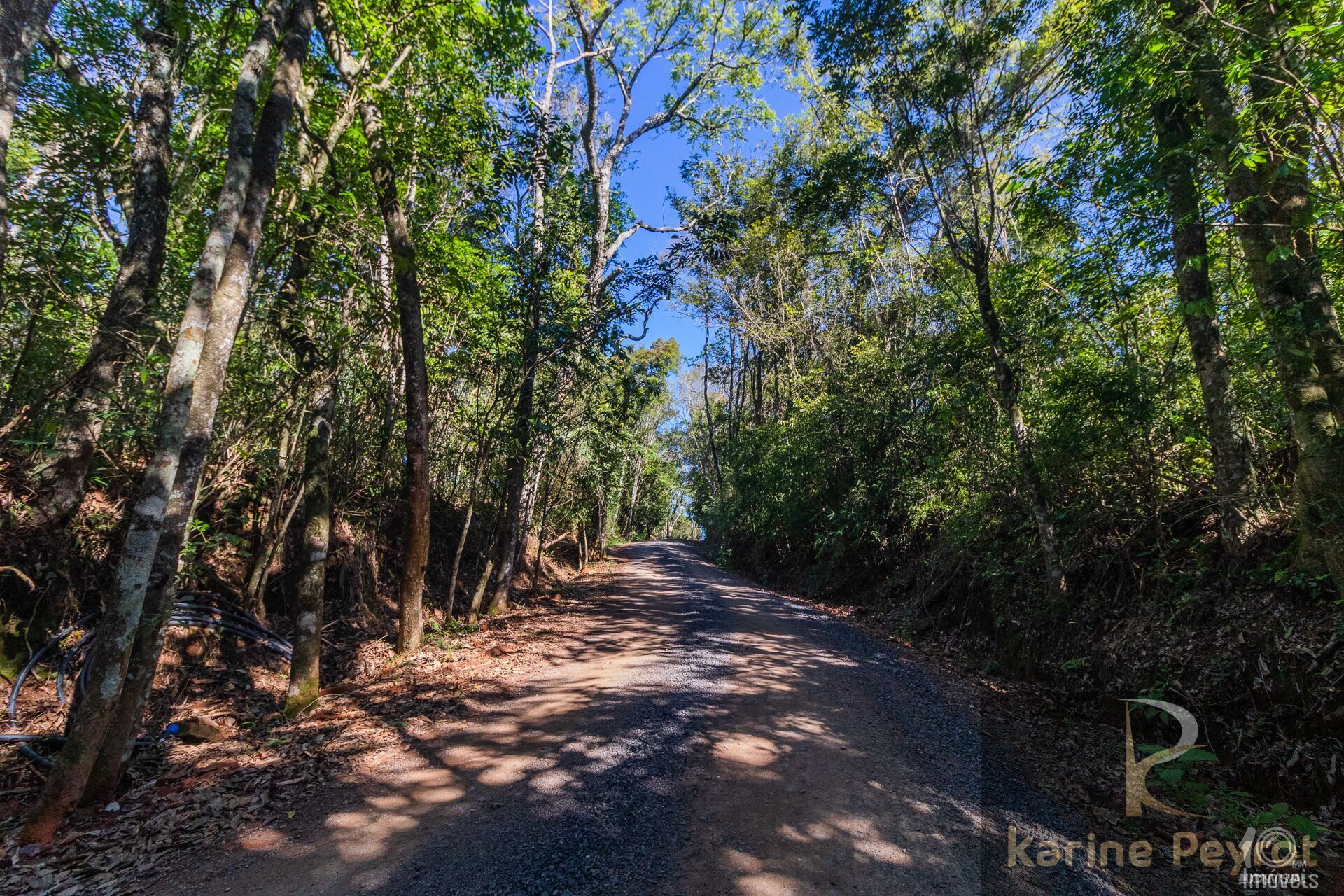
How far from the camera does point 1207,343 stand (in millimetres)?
5586

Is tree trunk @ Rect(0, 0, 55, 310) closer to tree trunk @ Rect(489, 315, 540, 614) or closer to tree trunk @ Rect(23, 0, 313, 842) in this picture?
tree trunk @ Rect(23, 0, 313, 842)

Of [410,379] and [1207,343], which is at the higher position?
[1207,343]

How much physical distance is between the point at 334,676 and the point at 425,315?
5551mm

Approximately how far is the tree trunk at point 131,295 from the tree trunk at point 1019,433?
10.5 m

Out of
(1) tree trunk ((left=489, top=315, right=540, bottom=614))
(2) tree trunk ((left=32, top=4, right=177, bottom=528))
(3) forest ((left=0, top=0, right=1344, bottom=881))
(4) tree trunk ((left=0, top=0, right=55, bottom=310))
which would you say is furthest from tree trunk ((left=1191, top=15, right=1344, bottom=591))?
(2) tree trunk ((left=32, top=4, right=177, bottom=528))

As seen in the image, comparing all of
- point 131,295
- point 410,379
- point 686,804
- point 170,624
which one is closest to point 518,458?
point 410,379

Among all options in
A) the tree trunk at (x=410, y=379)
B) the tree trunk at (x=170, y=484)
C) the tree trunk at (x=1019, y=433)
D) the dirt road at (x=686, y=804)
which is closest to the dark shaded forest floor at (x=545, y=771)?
the dirt road at (x=686, y=804)

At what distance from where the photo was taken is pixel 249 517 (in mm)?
8320

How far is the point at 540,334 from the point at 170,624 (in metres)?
6.26

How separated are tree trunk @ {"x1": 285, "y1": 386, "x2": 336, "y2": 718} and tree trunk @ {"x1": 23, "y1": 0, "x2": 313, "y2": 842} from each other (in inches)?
73.6

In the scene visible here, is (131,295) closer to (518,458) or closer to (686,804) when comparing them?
(518,458)

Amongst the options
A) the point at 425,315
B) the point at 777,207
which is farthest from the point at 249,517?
the point at 777,207

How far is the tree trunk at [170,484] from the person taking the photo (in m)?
3.62

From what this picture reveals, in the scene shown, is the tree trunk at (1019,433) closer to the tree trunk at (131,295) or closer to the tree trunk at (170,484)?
the tree trunk at (170,484)
